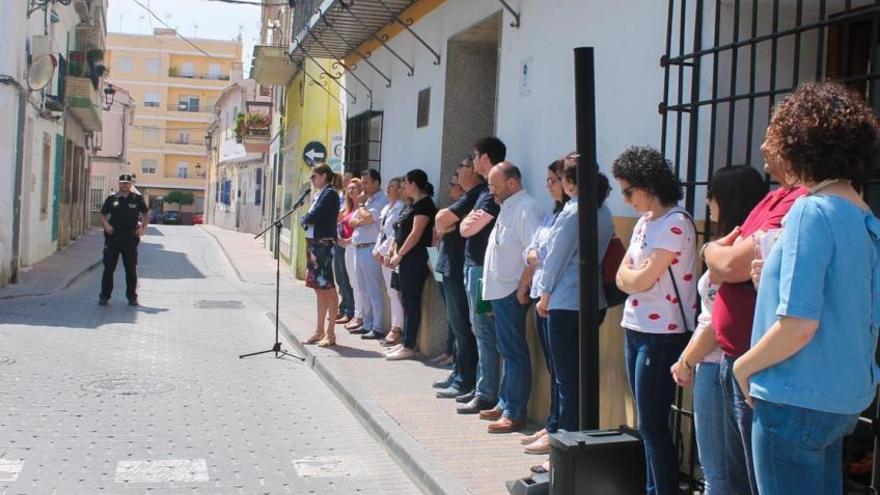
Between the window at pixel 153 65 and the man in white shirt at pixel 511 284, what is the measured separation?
7761cm

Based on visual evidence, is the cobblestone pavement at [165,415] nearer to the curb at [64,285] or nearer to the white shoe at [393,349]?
the white shoe at [393,349]

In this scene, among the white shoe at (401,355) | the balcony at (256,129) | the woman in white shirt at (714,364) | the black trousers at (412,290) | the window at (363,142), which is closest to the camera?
the woman in white shirt at (714,364)

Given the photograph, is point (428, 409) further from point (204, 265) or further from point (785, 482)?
point (204, 265)

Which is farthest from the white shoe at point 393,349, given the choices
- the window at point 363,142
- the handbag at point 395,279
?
the window at point 363,142

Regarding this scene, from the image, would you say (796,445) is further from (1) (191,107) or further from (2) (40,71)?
(1) (191,107)

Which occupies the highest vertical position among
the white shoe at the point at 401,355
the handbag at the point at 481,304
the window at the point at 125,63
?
the window at the point at 125,63

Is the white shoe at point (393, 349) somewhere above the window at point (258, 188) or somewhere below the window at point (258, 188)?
below

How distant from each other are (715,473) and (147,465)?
3.52 m

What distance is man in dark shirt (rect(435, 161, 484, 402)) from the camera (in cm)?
792

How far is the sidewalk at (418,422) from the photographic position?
575 cm

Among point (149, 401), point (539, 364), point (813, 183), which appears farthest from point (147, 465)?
point (813, 183)

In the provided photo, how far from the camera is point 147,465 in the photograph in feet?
19.5

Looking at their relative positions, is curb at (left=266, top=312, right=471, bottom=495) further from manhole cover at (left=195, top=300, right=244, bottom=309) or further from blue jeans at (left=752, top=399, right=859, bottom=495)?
manhole cover at (left=195, top=300, right=244, bottom=309)

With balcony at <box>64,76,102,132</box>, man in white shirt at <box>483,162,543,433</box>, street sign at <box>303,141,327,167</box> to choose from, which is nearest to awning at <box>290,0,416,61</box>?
street sign at <box>303,141,327,167</box>
